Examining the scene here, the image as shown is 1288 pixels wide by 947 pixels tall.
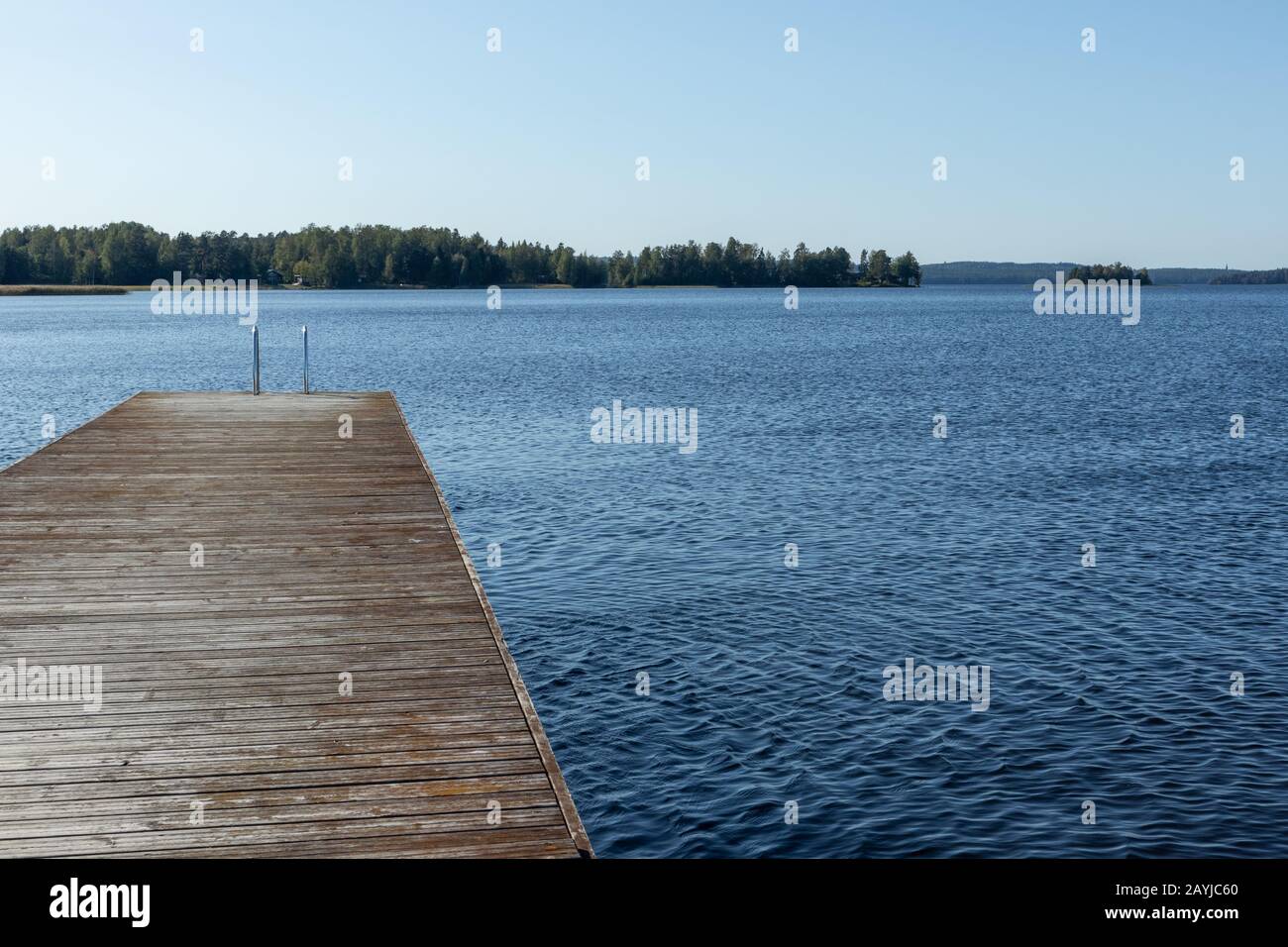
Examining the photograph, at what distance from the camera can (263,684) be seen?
6957 millimetres

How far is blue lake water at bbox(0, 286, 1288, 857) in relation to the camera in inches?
360

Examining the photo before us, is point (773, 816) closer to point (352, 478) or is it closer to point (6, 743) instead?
point (6, 743)

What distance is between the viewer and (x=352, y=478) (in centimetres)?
1468

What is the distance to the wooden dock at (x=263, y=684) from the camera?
5125 mm

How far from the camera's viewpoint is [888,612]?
14227 mm

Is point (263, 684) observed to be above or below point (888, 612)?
above

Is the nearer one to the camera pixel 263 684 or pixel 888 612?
pixel 263 684

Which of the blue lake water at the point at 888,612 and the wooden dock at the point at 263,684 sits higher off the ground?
the wooden dock at the point at 263,684

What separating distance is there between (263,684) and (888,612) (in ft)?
29.0

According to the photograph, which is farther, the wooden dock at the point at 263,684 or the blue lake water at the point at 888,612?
the blue lake water at the point at 888,612

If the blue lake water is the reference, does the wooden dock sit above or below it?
above

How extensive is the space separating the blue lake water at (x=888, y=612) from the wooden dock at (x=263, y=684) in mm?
2110

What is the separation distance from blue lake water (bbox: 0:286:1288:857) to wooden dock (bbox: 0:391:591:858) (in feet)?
6.92

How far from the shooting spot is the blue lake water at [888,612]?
914 centimetres
